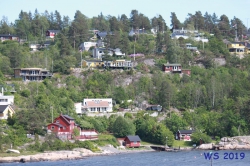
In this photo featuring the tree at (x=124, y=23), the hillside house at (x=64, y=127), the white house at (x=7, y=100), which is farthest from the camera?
the tree at (x=124, y=23)

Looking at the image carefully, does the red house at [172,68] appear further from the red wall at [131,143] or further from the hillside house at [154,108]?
the red wall at [131,143]

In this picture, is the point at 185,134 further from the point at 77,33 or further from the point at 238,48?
the point at 77,33

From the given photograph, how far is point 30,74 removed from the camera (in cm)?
5734

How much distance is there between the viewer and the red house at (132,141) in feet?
153

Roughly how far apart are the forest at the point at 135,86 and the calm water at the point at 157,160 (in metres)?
3.45

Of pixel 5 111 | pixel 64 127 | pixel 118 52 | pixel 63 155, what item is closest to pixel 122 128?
pixel 64 127

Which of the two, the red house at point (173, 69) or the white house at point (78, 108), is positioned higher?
the red house at point (173, 69)

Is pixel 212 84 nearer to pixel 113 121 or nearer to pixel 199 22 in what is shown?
pixel 113 121

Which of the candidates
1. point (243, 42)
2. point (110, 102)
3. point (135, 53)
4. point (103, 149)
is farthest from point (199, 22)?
point (103, 149)

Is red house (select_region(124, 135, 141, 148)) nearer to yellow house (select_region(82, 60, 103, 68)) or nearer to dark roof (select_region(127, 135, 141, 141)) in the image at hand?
dark roof (select_region(127, 135, 141, 141))

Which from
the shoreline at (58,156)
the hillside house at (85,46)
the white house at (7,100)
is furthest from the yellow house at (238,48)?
the shoreline at (58,156)

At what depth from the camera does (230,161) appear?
40.3 metres

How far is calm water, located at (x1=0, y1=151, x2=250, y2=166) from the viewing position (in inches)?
1517

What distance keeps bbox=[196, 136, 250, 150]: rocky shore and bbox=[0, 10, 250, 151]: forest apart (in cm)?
85
